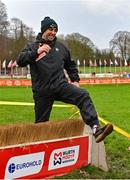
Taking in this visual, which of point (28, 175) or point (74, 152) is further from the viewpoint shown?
point (74, 152)

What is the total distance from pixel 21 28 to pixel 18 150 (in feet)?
321

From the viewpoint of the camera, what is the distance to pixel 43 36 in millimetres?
6984

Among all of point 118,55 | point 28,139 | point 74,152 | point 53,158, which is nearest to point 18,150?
point 28,139

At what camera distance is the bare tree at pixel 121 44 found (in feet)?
386

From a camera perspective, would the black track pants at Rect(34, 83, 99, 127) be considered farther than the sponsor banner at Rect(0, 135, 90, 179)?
Yes

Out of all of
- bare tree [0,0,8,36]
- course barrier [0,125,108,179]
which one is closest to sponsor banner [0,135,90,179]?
course barrier [0,125,108,179]

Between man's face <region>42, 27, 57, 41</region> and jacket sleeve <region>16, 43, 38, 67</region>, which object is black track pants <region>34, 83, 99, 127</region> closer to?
jacket sleeve <region>16, 43, 38, 67</region>

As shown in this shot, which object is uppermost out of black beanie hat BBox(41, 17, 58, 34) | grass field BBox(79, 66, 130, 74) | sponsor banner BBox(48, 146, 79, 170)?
black beanie hat BBox(41, 17, 58, 34)

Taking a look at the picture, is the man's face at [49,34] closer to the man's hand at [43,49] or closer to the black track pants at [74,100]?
the man's hand at [43,49]

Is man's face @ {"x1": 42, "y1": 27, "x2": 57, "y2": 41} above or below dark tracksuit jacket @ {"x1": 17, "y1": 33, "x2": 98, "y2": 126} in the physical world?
above

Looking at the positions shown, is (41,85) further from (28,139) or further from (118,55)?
(118,55)

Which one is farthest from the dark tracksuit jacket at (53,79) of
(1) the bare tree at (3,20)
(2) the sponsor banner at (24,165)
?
(1) the bare tree at (3,20)

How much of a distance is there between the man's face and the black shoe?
1526mm

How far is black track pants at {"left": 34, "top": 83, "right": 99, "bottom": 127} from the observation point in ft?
22.0
